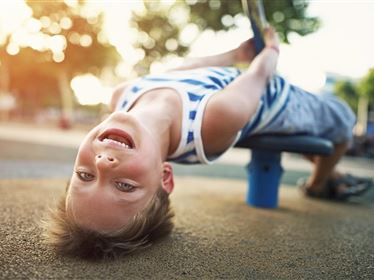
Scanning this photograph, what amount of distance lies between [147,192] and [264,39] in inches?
60.0

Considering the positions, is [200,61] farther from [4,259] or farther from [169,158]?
[4,259]

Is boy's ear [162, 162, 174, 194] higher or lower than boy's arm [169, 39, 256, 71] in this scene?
lower

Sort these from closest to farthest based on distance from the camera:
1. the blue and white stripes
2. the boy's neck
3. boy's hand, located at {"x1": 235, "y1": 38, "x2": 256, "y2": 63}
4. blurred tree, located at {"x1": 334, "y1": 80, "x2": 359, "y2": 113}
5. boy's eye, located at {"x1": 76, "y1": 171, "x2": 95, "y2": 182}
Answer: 1. boy's eye, located at {"x1": 76, "y1": 171, "x2": 95, "y2": 182}
2. the boy's neck
3. the blue and white stripes
4. boy's hand, located at {"x1": 235, "y1": 38, "x2": 256, "y2": 63}
5. blurred tree, located at {"x1": 334, "y1": 80, "x2": 359, "y2": 113}

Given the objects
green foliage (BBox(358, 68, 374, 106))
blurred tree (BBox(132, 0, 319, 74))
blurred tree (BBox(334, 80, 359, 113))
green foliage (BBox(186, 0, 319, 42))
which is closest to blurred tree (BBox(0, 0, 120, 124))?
blurred tree (BBox(132, 0, 319, 74))

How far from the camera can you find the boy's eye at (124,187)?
136 centimetres

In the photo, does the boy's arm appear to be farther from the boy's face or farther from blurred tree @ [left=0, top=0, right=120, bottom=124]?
blurred tree @ [left=0, top=0, right=120, bottom=124]

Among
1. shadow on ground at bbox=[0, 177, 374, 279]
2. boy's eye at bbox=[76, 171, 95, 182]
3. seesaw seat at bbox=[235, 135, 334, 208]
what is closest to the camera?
shadow on ground at bbox=[0, 177, 374, 279]

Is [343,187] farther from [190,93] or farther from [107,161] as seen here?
[107,161]

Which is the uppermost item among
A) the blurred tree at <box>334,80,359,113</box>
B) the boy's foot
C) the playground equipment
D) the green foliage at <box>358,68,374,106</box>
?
the playground equipment

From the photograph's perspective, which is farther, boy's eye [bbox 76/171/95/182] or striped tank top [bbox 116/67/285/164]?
striped tank top [bbox 116/67/285/164]

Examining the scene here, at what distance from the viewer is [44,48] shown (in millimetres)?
17672

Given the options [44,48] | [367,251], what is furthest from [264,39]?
[44,48]

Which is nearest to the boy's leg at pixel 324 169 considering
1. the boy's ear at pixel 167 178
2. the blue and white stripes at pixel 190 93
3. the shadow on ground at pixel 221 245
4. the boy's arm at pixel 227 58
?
the shadow on ground at pixel 221 245

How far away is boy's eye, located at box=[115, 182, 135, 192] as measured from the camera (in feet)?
4.45
